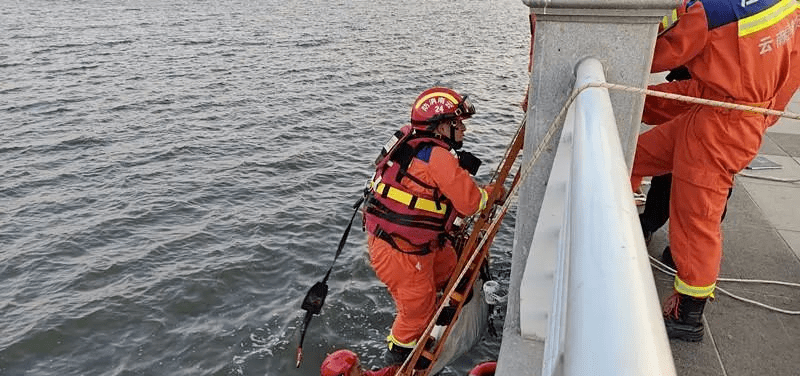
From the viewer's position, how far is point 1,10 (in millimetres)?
24797

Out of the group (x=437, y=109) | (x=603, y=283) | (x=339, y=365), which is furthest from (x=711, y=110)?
(x=339, y=365)

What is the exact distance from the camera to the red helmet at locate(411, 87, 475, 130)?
14.0ft

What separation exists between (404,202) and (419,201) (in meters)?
0.11

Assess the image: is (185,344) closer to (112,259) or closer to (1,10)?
(112,259)

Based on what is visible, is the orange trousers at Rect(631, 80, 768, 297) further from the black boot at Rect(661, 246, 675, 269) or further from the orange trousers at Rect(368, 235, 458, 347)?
the orange trousers at Rect(368, 235, 458, 347)

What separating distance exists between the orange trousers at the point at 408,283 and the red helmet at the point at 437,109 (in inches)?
37.9

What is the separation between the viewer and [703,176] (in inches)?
120

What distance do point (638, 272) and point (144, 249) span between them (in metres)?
7.97

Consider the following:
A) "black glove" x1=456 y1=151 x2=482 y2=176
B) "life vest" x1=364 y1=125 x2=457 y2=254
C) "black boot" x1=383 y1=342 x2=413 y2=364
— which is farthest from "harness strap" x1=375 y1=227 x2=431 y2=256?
"black boot" x1=383 y1=342 x2=413 y2=364

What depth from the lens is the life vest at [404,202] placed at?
434 cm

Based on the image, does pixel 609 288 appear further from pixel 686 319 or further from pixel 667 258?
pixel 667 258

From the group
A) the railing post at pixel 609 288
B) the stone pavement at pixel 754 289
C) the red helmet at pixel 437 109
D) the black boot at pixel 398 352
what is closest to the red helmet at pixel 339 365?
the black boot at pixel 398 352

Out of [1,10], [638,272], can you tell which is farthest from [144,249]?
[1,10]

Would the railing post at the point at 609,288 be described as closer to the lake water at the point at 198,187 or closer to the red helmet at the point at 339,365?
the red helmet at the point at 339,365
